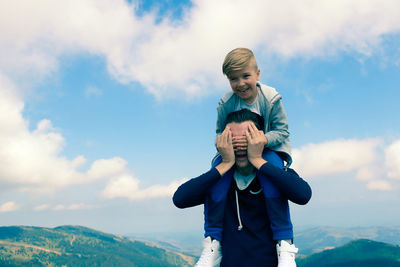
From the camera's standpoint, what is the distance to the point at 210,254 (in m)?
4.43

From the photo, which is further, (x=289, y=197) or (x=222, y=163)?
(x=222, y=163)

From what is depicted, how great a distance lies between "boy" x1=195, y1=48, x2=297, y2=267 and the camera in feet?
14.0

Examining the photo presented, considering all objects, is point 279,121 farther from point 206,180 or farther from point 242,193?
point 206,180

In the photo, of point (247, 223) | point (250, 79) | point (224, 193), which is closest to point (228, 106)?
point (250, 79)

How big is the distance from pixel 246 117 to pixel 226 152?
0.60 metres

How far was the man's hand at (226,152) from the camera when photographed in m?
4.43

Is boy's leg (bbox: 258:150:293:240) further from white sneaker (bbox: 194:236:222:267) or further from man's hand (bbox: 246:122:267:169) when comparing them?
white sneaker (bbox: 194:236:222:267)

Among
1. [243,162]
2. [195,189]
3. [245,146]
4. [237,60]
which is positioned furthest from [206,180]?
[237,60]

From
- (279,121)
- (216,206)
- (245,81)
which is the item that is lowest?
(216,206)

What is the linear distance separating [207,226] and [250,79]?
205cm

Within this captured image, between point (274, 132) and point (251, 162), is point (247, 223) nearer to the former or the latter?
point (251, 162)

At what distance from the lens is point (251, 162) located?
4.35 meters

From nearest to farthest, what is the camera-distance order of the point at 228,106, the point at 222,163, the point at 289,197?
the point at 289,197 < the point at 222,163 < the point at 228,106

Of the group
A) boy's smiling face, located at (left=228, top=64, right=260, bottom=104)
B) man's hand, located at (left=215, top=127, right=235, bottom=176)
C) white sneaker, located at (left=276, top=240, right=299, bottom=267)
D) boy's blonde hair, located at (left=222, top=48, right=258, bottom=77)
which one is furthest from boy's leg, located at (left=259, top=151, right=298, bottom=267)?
boy's blonde hair, located at (left=222, top=48, right=258, bottom=77)
